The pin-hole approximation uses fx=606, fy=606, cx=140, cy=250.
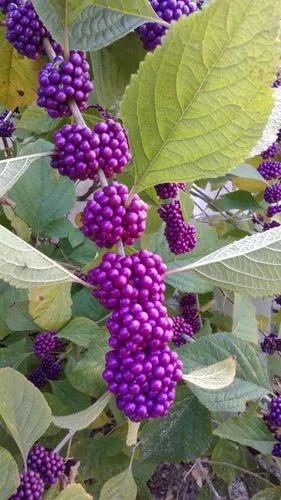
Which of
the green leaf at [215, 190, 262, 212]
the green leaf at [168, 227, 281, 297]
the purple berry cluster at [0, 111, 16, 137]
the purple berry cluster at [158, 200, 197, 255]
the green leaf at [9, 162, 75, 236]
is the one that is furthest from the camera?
the green leaf at [215, 190, 262, 212]

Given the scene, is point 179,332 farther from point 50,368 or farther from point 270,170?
point 270,170

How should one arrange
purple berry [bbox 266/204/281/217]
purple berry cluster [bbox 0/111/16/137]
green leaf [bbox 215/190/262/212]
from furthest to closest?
green leaf [bbox 215/190/262/212]
purple berry [bbox 266/204/281/217]
purple berry cluster [bbox 0/111/16/137]

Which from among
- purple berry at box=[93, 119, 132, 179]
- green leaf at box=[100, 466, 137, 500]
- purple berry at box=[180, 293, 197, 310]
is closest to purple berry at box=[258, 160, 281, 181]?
purple berry at box=[180, 293, 197, 310]

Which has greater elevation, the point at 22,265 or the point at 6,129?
the point at 22,265

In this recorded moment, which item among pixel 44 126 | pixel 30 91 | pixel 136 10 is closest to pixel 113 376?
pixel 136 10

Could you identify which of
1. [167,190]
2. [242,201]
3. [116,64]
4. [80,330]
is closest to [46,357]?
[80,330]

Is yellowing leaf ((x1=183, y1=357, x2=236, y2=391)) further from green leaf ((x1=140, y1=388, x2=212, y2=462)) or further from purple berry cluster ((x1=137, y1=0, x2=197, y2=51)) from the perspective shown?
green leaf ((x1=140, y1=388, x2=212, y2=462))
